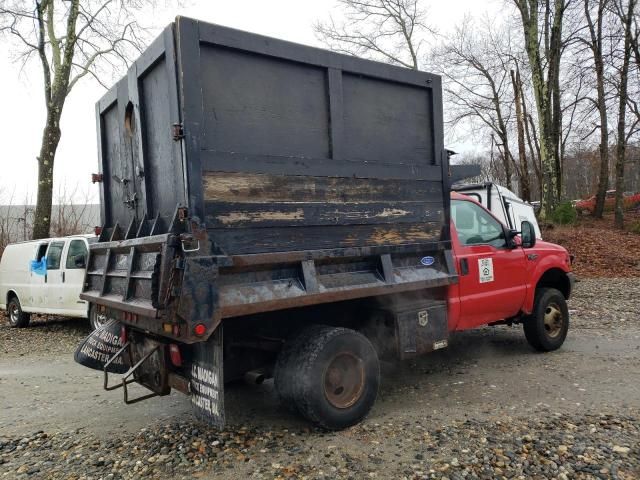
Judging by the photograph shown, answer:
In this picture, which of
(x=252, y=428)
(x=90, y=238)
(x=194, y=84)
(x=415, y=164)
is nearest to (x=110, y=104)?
(x=194, y=84)

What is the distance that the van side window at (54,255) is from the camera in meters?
9.16

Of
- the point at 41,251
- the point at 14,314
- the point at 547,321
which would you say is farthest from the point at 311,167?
the point at 14,314

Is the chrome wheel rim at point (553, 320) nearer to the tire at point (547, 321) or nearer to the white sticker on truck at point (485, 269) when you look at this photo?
the tire at point (547, 321)

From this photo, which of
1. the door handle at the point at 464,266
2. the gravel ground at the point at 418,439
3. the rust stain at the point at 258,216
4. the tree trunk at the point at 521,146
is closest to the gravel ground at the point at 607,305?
the gravel ground at the point at 418,439

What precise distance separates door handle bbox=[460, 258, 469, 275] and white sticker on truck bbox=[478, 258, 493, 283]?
0.80ft

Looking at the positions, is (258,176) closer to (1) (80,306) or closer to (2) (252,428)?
(2) (252,428)

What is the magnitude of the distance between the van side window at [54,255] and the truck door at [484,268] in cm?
719

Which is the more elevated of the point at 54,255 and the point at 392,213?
the point at 392,213

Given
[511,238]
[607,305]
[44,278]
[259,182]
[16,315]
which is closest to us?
[259,182]

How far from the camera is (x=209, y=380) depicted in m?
3.51

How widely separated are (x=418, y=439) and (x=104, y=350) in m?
2.84

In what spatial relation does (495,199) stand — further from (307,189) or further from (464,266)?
(307,189)

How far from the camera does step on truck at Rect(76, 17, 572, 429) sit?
11.0ft

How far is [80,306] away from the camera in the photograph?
8.55 m
